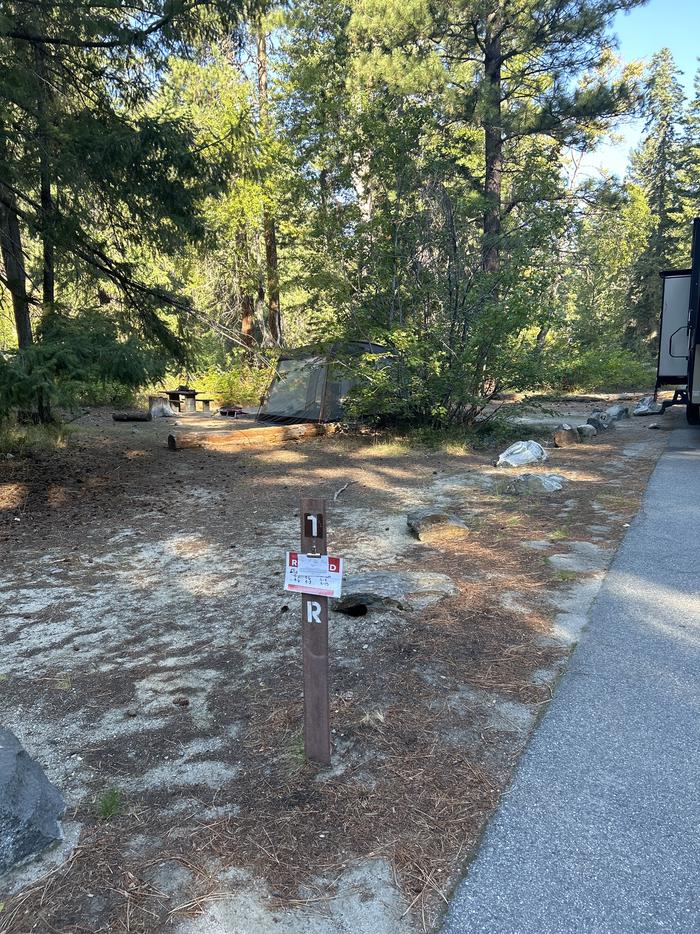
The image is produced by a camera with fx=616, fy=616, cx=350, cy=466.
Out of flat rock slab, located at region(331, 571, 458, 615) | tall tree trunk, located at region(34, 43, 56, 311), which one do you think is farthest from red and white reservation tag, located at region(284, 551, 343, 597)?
tall tree trunk, located at region(34, 43, 56, 311)

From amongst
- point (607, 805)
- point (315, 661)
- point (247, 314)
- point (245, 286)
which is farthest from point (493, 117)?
point (607, 805)

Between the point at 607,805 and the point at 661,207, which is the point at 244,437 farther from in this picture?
the point at 661,207

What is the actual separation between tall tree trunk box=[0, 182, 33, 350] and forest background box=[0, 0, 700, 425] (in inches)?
1.5

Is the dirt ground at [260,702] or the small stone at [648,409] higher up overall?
the small stone at [648,409]

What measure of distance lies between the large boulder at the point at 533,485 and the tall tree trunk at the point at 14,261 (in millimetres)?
6153

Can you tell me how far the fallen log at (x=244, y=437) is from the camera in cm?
1102

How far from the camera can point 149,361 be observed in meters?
6.69

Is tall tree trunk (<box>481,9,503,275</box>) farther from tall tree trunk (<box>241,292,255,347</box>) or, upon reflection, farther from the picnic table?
the picnic table

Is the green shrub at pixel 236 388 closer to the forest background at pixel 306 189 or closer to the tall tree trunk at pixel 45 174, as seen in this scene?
the forest background at pixel 306 189

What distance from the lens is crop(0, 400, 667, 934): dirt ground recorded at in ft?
6.40

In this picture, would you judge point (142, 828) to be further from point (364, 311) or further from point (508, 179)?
point (508, 179)

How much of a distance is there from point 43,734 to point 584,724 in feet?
8.10

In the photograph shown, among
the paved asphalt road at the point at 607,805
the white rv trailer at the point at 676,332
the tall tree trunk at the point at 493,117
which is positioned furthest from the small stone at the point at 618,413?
the paved asphalt road at the point at 607,805

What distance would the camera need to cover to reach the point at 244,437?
11625mm
